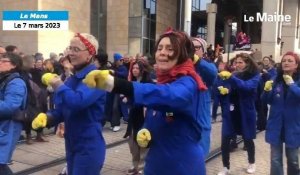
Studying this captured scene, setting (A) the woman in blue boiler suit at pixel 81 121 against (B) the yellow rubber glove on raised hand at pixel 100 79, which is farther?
(A) the woman in blue boiler suit at pixel 81 121

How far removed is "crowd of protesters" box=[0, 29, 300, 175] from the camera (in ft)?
8.45

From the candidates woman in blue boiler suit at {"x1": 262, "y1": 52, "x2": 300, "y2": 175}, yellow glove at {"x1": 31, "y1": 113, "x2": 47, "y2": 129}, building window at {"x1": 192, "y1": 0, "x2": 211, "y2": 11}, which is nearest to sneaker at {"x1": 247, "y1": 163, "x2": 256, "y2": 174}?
woman in blue boiler suit at {"x1": 262, "y1": 52, "x2": 300, "y2": 175}

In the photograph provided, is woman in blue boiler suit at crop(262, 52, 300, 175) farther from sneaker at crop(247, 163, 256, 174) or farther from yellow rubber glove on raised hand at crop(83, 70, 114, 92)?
yellow rubber glove on raised hand at crop(83, 70, 114, 92)

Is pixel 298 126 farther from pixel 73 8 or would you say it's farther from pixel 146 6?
pixel 146 6

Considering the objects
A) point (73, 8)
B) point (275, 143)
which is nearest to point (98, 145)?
point (275, 143)

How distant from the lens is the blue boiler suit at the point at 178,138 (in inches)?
103

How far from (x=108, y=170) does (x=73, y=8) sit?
15.3m

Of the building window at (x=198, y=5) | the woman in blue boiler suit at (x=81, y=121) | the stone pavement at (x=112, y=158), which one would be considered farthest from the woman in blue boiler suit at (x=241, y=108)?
the building window at (x=198, y=5)

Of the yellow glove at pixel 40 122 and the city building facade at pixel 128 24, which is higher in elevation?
the city building facade at pixel 128 24

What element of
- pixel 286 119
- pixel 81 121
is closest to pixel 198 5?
pixel 286 119

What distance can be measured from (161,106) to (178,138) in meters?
0.38

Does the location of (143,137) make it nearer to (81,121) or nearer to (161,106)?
(161,106)

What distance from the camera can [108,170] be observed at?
22.7 feet

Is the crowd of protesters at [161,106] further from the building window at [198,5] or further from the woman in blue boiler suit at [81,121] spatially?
the building window at [198,5]
